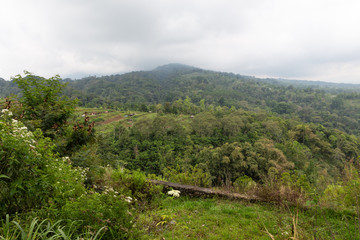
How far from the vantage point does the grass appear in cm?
258

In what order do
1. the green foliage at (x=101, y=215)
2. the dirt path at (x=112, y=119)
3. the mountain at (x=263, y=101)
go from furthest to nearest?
the mountain at (x=263, y=101) → the dirt path at (x=112, y=119) → the green foliage at (x=101, y=215)

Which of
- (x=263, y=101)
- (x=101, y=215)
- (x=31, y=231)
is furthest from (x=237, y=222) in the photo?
(x=263, y=101)

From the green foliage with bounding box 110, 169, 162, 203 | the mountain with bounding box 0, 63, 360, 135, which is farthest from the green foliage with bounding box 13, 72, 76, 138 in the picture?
the mountain with bounding box 0, 63, 360, 135

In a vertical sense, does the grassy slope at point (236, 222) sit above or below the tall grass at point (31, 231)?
below

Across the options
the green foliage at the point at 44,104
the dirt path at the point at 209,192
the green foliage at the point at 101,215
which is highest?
the green foliage at the point at 44,104

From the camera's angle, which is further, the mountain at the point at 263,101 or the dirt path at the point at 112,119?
the mountain at the point at 263,101

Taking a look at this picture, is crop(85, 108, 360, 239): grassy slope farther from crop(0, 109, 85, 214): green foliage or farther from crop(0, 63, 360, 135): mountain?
crop(0, 63, 360, 135): mountain

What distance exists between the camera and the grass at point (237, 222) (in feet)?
8.45

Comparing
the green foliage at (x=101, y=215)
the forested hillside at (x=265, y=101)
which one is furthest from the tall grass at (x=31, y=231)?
the forested hillside at (x=265, y=101)

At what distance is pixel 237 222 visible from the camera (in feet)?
10.1

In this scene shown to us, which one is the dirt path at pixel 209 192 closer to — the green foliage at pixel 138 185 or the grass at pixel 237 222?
the grass at pixel 237 222

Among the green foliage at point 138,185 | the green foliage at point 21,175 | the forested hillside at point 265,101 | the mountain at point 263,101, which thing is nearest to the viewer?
the green foliage at point 21,175

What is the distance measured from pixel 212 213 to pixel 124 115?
5718cm

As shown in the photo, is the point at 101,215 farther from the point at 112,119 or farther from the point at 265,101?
the point at 265,101
